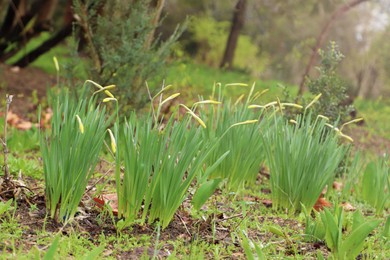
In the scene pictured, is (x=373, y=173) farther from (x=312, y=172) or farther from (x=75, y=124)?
(x=75, y=124)

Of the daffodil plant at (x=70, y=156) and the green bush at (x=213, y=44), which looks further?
the green bush at (x=213, y=44)

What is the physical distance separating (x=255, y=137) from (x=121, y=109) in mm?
2072

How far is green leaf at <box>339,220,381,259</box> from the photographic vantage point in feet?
7.98

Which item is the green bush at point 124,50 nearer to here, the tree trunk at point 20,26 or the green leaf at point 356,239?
the green leaf at point 356,239

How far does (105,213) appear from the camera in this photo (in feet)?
9.25

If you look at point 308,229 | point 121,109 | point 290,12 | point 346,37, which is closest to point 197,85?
point 121,109

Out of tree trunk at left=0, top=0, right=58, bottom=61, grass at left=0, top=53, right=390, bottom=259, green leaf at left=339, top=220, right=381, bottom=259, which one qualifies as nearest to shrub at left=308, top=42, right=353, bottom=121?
grass at left=0, top=53, right=390, bottom=259

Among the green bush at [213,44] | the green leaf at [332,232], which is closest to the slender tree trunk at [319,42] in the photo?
the green leaf at [332,232]

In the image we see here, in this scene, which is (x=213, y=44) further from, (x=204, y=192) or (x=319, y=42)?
(x=204, y=192)

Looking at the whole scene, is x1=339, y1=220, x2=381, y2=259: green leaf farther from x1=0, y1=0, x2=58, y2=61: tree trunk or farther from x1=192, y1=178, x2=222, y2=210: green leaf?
x1=0, y1=0, x2=58, y2=61: tree trunk

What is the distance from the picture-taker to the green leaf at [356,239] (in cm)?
243

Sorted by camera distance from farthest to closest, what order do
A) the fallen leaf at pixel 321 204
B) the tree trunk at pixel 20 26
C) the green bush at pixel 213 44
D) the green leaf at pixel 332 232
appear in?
the green bush at pixel 213 44
the tree trunk at pixel 20 26
the fallen leaf at pixel 321 204
the green leaf at pixel 332 232

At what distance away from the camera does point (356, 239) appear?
97.7 inches

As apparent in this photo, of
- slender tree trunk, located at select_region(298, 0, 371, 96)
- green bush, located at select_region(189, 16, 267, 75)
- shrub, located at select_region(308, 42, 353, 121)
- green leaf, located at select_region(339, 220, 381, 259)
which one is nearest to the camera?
green leaf, located at select_region(339, 220, 381, 259)
